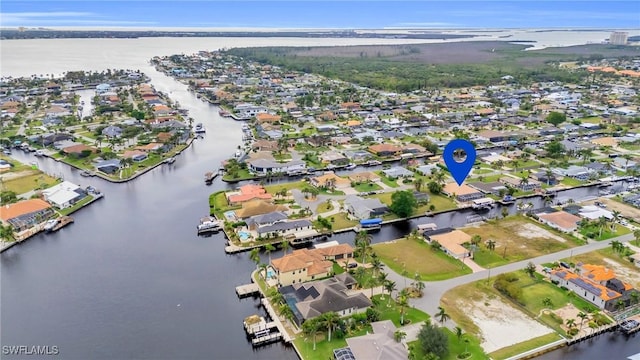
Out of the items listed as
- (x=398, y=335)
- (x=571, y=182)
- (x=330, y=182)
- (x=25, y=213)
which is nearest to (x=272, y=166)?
(x=330, y=182)

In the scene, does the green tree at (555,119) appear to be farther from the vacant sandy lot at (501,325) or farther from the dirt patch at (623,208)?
the vacant sandy lot at (501,325)

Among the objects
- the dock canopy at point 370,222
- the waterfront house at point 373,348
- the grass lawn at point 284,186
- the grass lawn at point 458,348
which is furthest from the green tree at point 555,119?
the waterfront house at point 373,348

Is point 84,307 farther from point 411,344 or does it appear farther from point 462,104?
point 462,104

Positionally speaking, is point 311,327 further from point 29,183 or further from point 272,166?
point 29,183

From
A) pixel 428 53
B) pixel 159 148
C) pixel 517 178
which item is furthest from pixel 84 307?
pixel 428 53

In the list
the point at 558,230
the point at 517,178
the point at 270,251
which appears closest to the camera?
the point at 270,251

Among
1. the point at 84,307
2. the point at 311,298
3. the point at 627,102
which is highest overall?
the point at 627,102
